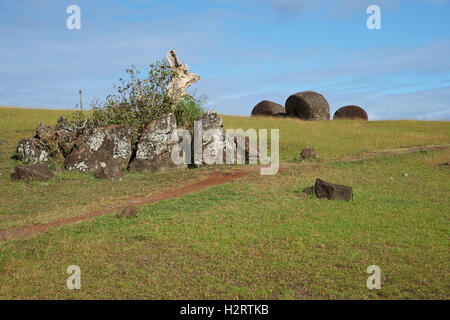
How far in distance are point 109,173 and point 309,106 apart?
29.6 m

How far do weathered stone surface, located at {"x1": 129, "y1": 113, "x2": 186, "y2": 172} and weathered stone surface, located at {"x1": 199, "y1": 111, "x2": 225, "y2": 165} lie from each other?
1423mm

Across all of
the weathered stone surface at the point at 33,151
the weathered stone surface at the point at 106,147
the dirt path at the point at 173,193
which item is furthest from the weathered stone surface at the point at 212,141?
the weathered stone surface at the point at 33,151

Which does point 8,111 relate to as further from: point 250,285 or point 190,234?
point 250,285

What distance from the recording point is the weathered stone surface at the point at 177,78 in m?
24.1

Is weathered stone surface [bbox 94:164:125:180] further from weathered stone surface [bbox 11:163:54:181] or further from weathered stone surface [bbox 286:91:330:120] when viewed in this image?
weathered stone surface [bbox 286:91:330:120]

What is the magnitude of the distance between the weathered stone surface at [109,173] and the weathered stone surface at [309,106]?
95.2 feet

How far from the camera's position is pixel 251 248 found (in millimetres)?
8875

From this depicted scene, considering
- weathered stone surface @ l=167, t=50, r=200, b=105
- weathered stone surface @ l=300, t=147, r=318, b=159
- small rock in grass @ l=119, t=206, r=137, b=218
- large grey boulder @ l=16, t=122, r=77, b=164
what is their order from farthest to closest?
1. weathered stone surface @ l=167, t=50, r=200, b=105
2. weathered stone surface @ l=300, t=147, r=318, b=159
3. large grey boulder @ l=16, t=122, r=77, b=164
4. small rock in grass @ l=119, t=206, r=137, b=218

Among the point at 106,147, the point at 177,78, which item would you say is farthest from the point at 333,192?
the point at 177,78

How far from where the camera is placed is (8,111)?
3528cm

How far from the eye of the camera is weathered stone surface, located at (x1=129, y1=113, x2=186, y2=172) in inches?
794

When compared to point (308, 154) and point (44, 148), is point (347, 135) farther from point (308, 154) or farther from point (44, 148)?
point (44, 148)

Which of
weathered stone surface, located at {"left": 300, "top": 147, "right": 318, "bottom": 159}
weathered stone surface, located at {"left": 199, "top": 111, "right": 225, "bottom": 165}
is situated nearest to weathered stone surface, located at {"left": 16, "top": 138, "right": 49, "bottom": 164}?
weathered stone surface, located at {"left": 199, "top": 111, "right": 225, "bottom": 165}

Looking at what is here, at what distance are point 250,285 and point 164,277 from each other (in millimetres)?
1678
